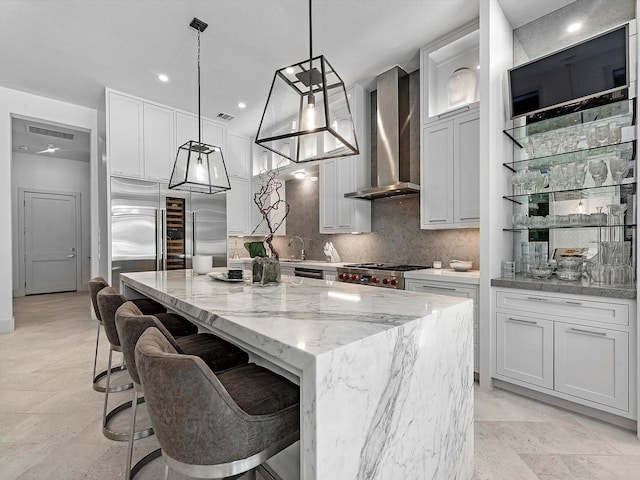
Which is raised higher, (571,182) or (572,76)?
(572,76)

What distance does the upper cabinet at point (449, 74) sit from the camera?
325cm

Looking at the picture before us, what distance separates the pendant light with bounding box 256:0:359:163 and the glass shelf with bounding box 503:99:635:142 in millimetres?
1767

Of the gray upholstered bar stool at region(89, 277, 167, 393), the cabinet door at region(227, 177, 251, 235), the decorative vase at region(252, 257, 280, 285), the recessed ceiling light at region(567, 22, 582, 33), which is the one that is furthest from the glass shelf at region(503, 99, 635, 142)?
the cabinet door at region(227, 177, 251, 235)

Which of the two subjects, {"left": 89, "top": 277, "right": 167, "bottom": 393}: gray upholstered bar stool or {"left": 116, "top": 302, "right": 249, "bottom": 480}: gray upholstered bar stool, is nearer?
{"left": 116, "top": 302, "right": 249, "bottom": 480}: gray upholstered bar stool

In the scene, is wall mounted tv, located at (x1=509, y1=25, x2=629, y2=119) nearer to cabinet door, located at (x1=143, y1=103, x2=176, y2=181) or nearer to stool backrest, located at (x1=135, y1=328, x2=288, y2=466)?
stool backrest, located at (x1=135, y1=328, x2=288, y2=466)

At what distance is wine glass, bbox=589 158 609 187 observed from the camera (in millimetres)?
2426

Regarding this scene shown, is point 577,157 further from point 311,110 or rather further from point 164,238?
point 164,238

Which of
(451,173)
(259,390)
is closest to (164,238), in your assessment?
(451,173)

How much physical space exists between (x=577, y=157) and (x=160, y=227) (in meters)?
4.74

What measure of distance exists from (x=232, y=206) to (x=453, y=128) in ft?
12.6

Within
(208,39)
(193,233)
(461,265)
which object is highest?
(208,39)

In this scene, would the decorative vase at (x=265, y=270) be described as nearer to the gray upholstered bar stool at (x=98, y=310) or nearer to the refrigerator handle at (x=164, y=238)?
the gray upholstered bar stool at (x=98, y=310)

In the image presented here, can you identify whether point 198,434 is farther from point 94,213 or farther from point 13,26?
point 94,213

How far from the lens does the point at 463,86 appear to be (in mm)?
3318
